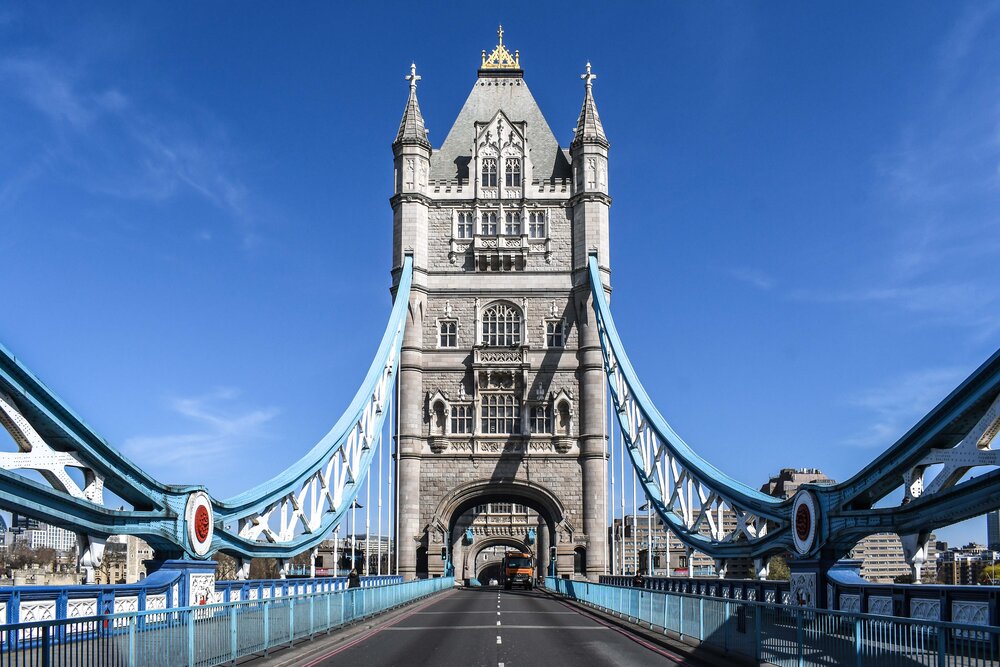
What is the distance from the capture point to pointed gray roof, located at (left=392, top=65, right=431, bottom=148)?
58.1 meters

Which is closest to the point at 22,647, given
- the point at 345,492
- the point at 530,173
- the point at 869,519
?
the point at 869,519

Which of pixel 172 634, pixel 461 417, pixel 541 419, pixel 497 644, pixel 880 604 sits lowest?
pixel 497 644

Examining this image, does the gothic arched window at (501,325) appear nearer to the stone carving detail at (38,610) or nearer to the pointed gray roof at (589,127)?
the pointed gray roof at (589,127)

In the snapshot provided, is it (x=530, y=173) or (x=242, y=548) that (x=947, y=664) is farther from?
(x=530, y=173)

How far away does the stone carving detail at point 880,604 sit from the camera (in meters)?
17.6

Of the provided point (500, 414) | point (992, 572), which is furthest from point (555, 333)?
point (992, 572)

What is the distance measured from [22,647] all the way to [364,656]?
856 cm

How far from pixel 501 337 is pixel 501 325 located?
1.98 ft

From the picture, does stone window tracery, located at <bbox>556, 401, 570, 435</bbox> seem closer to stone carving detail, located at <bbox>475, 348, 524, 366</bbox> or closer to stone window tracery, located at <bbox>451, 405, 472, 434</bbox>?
stone carving detail, located at <bbox>475, 348, 524, 366</bbox>

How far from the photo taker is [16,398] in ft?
58.0

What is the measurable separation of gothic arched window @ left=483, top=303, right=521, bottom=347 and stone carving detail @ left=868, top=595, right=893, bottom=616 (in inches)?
1504

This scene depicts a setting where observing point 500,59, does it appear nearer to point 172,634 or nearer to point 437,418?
point 437,418

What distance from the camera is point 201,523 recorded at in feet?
75.6

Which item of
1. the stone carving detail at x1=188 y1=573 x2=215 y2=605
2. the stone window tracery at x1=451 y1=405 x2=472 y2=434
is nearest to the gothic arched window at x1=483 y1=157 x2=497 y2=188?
the stone window tracery at x1=451 y1=405 x2=472 y2=434
